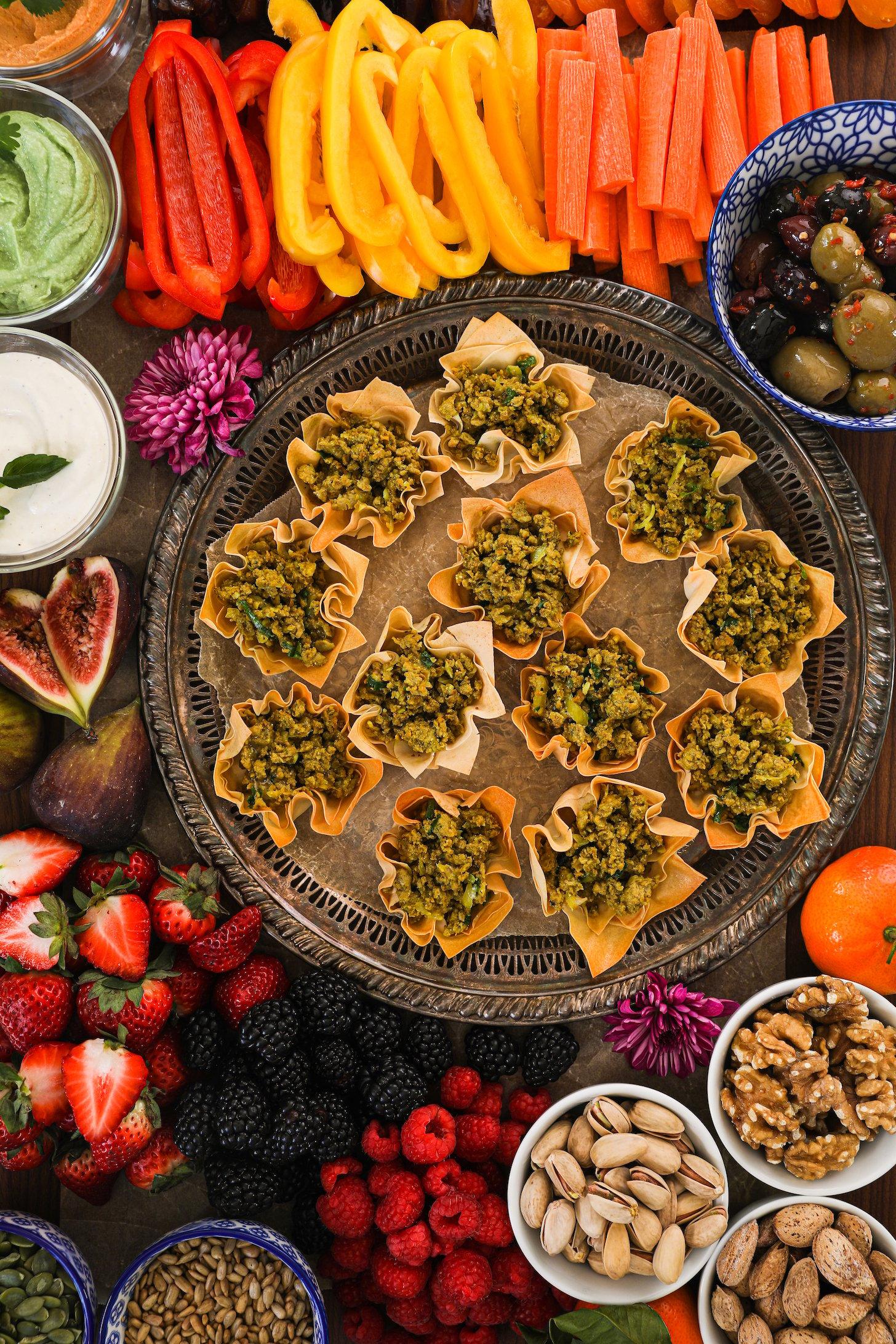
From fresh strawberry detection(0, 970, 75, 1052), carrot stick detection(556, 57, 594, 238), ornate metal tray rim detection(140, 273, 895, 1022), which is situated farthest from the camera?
ornate metal tray rim detection(140, 273, 895, 1022)

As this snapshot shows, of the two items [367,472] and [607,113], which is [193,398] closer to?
[367,472]

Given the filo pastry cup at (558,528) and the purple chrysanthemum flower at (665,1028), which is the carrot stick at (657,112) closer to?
the filo pastry cup at (558,528)

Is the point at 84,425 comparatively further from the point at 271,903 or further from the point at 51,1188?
the point at 51,1188

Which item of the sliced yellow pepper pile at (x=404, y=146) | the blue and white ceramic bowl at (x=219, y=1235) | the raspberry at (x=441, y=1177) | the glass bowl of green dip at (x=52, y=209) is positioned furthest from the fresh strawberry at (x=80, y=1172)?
the sliced yellow pepper pile at (x=404, y=146)

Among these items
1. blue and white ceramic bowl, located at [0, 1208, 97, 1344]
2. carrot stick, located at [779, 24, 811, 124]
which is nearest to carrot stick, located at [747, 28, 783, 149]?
carrot stick, located at [779, 24, 811, 124]

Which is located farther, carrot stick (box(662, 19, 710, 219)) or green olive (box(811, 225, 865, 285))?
carrot stick (box(662, 19, 710, 219))

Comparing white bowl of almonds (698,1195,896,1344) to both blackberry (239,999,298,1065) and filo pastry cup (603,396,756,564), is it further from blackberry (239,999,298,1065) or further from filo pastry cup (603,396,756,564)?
filo pastry cup (603,396,756,564)

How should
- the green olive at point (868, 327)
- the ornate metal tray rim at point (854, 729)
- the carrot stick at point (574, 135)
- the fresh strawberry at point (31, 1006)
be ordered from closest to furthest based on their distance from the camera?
the green olive at point (868, 327)
the carrot stick at point (574, 135)
the fresh strawberry at point (31, 1006)
the ornate metal tray rim at point (854, 729)

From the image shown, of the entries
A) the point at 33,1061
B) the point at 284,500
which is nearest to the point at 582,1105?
the point at 33,1061

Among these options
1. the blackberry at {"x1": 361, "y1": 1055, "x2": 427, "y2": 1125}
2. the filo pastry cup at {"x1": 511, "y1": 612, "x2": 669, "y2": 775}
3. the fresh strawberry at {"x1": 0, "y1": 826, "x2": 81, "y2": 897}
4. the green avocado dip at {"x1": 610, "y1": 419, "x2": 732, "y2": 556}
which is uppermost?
the green avocado dip at {"x1": 610, "y1": 419, "x2": 732, "y2": 556}
